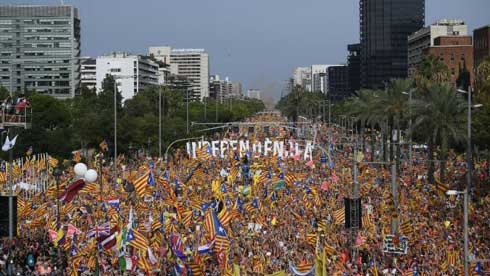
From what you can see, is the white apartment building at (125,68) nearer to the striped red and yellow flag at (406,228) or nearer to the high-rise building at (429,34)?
the high-rise building at (429,34)

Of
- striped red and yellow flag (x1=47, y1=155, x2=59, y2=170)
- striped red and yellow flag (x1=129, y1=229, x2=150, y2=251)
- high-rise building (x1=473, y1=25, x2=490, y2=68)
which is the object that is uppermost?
high-rise building (x1=473, y1=25, x2=490, y2=68)

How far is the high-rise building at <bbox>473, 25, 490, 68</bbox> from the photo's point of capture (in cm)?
11106

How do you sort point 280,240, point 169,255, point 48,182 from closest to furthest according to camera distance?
1. point 169,255
2. point 280,240
3. point 48,182

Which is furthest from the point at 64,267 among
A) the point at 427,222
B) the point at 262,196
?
the point at 262,196

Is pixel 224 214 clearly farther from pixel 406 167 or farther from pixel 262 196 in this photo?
pixel 406 167

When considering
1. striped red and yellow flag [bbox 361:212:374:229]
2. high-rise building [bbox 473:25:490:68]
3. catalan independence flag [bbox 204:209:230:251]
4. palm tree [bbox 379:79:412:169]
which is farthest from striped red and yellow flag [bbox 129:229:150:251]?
high-rise building [bbox 473:25:490:68]

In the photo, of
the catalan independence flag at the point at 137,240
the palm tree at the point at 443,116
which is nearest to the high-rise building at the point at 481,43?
the palm tree at the point at 443,116

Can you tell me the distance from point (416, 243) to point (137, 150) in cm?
5707

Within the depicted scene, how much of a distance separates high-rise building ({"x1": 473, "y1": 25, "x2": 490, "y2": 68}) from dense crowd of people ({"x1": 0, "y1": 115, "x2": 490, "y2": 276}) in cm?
7017

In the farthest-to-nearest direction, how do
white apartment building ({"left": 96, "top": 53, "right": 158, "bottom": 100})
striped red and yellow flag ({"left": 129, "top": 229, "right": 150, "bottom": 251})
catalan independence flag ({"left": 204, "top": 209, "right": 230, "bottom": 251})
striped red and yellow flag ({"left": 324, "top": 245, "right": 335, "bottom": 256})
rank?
white apartment building ({"left": 96, "top": 53, "right": 158, "bottom": 100}), striped red and yellow flag ({"left": 324, "top": 245, "right": 335, "bottom": 256}), catalan independence flag ({"left": 204, "top": 209, "right": 230, "bottom": 251}), striped red and yellow flag ({"left": 129, "top": 229, "right": 150, "bottom": 251})

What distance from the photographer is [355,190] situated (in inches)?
1077

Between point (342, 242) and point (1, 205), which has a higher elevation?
point (1, 205)

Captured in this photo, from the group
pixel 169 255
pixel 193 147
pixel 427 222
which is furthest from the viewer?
pixel 193 147

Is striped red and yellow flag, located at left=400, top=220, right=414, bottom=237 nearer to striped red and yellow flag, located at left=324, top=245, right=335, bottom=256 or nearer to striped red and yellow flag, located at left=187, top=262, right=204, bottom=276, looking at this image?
striped red and yellow flag, located at left=324, top=245, right=335, bottom=256
